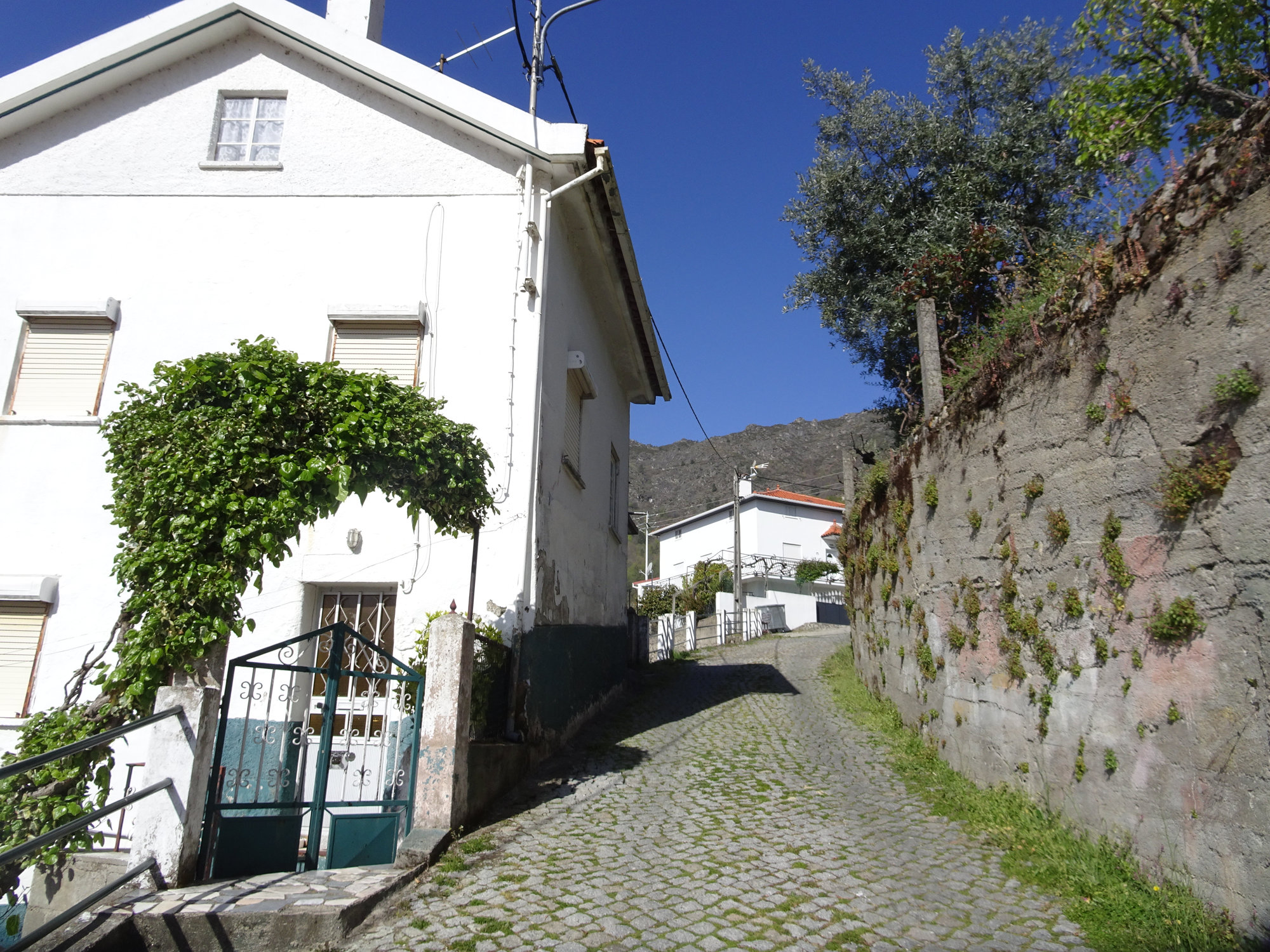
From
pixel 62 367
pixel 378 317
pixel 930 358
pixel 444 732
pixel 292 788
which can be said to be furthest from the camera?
pixel 62 367

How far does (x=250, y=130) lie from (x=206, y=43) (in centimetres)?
123

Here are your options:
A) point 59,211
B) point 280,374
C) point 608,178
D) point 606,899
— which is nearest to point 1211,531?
point 606,899

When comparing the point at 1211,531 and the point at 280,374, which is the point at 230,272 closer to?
the point at 280,374

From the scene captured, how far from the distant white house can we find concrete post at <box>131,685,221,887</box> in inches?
1255

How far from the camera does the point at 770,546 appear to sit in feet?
147

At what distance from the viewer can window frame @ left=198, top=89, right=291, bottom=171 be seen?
9922mm

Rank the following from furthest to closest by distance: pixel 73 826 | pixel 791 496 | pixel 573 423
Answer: pixel 791 496 < pixel 573 423 < pixel 73 826

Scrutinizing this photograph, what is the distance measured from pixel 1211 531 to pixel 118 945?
6.04 meters

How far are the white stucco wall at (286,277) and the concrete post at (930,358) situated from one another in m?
4.07

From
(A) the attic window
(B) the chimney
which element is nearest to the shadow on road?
(A) the attic window

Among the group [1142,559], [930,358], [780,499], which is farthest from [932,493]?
[780,499]

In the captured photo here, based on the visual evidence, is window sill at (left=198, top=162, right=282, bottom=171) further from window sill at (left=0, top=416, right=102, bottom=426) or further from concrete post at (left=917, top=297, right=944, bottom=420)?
concrete post at (left=917, top=297, right=944, bottom=420)

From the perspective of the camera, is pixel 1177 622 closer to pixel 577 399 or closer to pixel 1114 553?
pixel 1114 553

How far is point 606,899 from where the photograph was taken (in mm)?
5070
